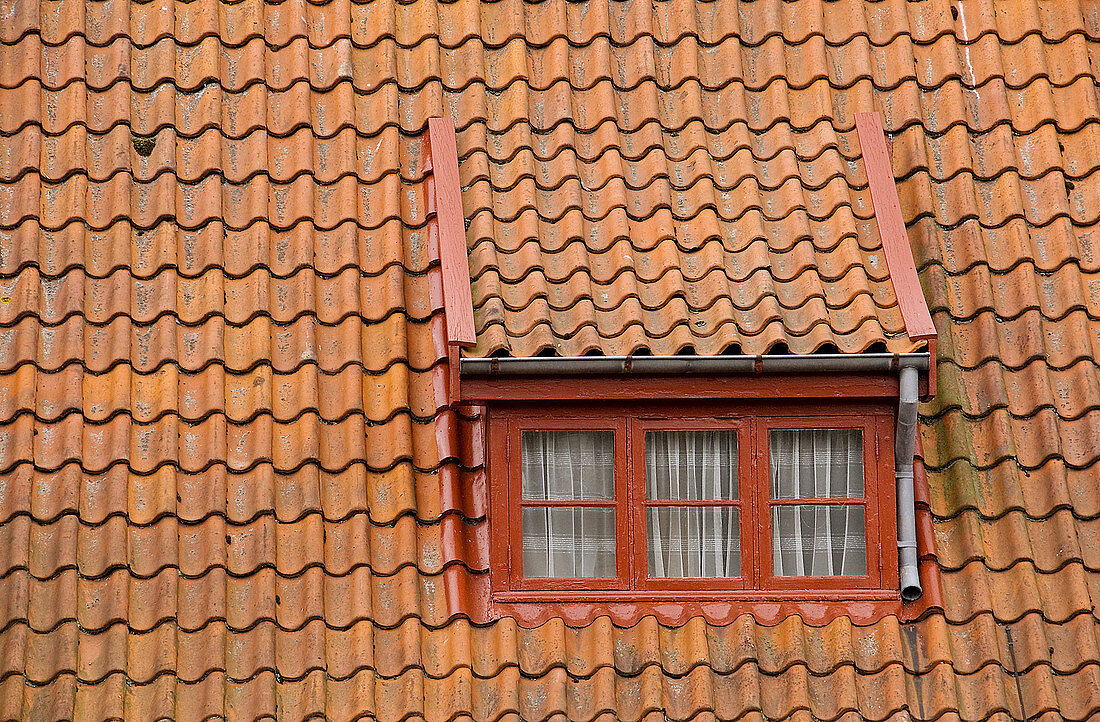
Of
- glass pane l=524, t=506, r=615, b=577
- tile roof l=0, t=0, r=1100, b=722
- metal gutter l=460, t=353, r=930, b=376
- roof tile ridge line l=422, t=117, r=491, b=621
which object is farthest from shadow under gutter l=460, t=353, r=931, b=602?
glass pane l=524, t=506, r=615, b=577

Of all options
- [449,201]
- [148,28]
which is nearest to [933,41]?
[449,201]

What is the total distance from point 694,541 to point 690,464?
0.32 meters

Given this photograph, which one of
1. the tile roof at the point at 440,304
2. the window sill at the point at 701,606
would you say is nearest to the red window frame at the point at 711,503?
the window sill at the point at 701,606

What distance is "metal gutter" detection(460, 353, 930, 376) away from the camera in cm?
525

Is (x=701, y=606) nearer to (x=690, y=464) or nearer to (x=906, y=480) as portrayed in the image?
(x=690, y=464)

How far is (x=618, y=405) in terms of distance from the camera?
213 inches

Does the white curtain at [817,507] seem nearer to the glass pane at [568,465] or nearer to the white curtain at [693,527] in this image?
the white curtain at [693,527]

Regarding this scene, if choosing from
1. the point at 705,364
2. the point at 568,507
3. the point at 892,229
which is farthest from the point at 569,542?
the point at 892,229

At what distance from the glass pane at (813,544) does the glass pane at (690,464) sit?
0.26 metres

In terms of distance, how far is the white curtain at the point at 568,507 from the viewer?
214 inches

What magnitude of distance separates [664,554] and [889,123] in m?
2.54

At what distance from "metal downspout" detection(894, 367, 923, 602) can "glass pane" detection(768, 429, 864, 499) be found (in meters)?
0.17

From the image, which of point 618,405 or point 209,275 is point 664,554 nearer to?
point 618,405

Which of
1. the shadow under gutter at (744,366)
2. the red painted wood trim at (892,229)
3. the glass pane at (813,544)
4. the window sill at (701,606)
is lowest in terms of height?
the window sill at (701,606)
